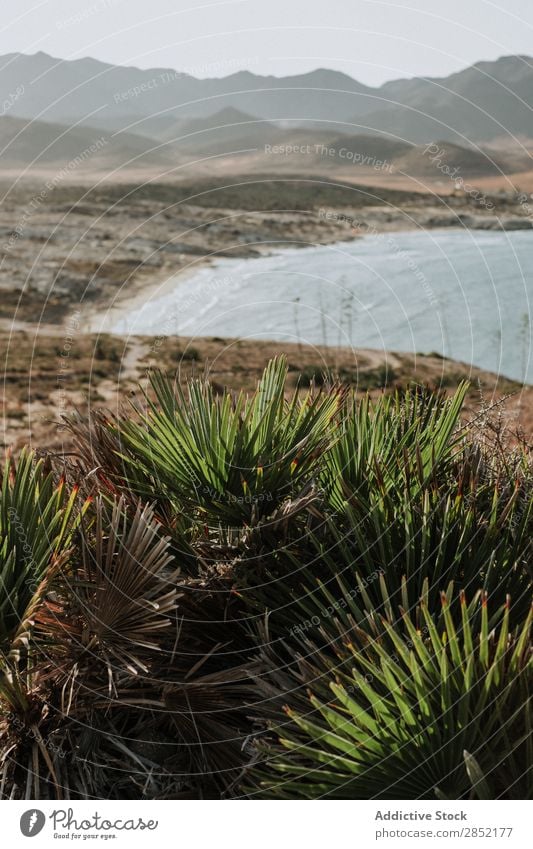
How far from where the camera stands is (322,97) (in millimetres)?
36188

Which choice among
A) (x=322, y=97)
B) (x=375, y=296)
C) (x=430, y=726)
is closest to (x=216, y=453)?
(x=430, y=726)

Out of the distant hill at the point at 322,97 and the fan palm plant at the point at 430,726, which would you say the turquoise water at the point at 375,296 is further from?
the fan palm plant at the point at 430,726

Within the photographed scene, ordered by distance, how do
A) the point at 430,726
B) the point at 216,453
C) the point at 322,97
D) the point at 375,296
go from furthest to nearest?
the point at 322,97 → the point at 375,296 → the point at 216,453 → the point at 430,726

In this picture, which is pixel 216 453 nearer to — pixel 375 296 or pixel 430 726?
pixel 430 726

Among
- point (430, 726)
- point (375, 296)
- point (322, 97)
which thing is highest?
point (322, 97)

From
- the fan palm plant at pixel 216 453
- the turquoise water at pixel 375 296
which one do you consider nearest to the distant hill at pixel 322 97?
the fan palm plant at pixel 216 453

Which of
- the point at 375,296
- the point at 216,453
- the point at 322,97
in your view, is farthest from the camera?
the point at 322,97

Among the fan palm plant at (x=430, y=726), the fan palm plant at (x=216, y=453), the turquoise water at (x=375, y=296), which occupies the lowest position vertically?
the fan palm plant at (x=430, y=726)

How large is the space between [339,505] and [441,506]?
295mm

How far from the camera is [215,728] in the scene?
190cm

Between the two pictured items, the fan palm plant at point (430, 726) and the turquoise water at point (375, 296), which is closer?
the fan palm plant at point (430, 726)

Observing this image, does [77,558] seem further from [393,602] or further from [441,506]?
[441,506]

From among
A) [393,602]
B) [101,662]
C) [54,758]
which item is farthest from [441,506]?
[54,758]

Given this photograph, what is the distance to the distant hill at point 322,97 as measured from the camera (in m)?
2.65
